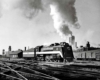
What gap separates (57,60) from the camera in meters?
19.9

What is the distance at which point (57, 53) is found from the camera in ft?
66.3

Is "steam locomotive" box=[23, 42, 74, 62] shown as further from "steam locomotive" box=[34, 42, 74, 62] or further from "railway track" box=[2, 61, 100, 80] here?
"railway track" box=[2, 61, 100, 80]

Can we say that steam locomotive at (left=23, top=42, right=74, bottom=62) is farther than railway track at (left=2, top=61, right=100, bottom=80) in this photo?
Yes

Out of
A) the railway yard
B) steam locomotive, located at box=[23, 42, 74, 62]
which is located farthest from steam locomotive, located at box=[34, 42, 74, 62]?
the railway yard

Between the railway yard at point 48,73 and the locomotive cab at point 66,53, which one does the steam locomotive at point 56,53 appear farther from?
the railway yard at point 48,73

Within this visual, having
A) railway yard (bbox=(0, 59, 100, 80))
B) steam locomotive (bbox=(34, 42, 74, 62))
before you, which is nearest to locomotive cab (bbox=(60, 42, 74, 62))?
steam locomotive (bbox=(34, 42, 74, 62))

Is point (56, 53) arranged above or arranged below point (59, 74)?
above

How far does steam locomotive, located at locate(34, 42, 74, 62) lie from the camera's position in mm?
19844

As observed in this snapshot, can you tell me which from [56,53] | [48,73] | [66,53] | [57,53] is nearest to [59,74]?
[48,73]

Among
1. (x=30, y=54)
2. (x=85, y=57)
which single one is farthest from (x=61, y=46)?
(x=85, y=57)

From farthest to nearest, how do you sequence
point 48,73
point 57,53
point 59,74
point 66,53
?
point 66,53
point 57,53
point 48,73
point 59,74

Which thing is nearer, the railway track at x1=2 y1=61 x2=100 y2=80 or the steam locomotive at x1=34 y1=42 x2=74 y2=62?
the railway track at x1=2 y1=61 x2=100 y2=80

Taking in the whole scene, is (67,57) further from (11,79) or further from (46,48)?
(11,79)

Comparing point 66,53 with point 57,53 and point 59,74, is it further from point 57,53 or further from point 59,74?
point 59,74
